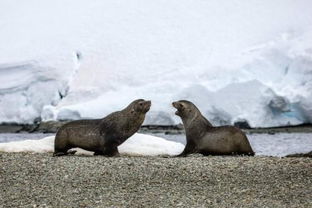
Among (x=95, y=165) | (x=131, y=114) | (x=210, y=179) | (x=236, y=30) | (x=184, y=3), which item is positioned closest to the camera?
(x=210, y=179)

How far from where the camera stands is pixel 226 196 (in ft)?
22.5

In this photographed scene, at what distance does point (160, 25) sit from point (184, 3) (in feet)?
9.29

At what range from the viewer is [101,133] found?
995 cm

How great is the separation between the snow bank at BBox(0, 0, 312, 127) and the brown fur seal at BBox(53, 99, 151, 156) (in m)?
13.3

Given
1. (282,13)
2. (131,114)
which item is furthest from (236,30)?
(131,114)

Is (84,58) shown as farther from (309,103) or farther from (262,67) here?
(309,103)

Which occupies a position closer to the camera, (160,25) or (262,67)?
(262,67)

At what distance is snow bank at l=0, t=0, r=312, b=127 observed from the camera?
Answer: 2400cm

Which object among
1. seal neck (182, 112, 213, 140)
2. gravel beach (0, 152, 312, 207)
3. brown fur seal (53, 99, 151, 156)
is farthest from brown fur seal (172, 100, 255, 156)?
gravel beach (0, 152, 312, 207)

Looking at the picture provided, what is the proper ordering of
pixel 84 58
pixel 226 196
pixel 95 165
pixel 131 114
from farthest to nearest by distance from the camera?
pixel 84 58 < pixel 131 114 < pixel 95 165 < pixel 226 196

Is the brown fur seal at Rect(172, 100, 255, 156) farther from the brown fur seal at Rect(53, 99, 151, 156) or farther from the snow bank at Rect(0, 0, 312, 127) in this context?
the snow bank at Rect(0, 0, 312, 127)

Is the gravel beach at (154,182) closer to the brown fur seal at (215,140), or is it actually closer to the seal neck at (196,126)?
the brown fur seal at (215,140)

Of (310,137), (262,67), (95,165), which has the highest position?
(95,165)

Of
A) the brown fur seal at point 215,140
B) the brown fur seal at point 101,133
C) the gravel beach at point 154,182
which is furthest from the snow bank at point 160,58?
the gravel beach at point 154,182
